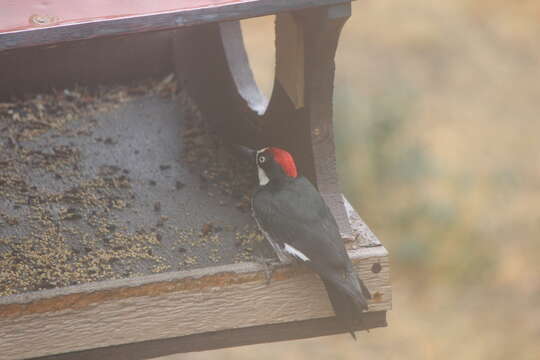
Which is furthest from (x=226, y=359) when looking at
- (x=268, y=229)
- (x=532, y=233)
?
(x=268, y=229)

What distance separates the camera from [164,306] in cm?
198

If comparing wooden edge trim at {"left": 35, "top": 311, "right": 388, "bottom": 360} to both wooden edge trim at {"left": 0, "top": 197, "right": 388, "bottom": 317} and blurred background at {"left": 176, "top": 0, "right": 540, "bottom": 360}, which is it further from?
blurred background at {"left": 176, "top": 0, "right": 540, "bottom": 360}

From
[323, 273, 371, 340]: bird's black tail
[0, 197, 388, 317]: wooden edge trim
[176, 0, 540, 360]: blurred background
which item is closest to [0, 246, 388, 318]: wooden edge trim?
[0, 197, 388, 317]: wooden edge trim

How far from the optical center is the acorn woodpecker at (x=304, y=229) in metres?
1.98

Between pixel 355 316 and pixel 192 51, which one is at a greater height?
pixel 192 51

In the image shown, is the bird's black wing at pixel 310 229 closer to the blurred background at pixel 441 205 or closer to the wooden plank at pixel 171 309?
the wooden plank at pixel 171 309

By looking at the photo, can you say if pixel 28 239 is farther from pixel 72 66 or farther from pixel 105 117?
pixel 72 66

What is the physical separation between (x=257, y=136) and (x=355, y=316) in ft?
2.42

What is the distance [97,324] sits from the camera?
1961 mm

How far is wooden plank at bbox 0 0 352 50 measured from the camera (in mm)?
1674

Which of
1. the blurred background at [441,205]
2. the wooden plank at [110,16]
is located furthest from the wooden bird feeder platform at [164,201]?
the blurred background at [441,205]

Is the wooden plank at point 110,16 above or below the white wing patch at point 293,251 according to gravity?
above

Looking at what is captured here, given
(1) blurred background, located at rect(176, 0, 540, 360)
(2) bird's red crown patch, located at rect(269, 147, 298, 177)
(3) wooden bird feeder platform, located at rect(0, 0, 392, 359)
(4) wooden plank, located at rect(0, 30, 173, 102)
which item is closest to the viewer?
(3) wooden bird feeder platform, located at rect(0, 0, 392, 359)

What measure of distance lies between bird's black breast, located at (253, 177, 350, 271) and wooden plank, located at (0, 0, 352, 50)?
52 centimetres
